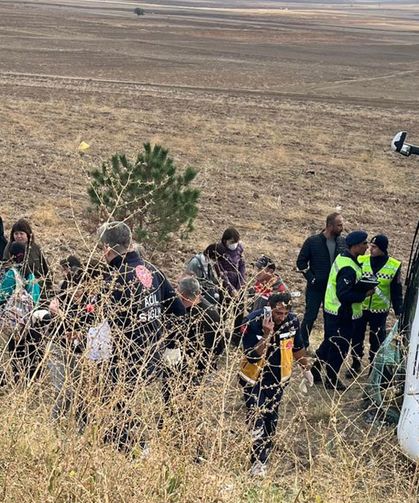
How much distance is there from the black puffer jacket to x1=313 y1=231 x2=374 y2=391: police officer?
604mm

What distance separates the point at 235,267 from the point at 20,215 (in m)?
7.19

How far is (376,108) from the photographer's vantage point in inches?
1437

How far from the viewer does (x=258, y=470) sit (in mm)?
5246

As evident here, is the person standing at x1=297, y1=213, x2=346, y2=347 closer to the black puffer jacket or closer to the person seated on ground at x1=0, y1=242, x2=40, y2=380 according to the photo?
the black puffer jacket

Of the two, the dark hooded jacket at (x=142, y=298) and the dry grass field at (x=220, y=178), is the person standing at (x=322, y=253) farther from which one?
the dark hooded jacket at (x=142, y=298)

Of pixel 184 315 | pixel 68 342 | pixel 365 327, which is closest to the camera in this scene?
pixel 68 342

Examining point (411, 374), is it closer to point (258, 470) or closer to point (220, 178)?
point (258, 470)

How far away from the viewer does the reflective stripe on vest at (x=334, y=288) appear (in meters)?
8.38


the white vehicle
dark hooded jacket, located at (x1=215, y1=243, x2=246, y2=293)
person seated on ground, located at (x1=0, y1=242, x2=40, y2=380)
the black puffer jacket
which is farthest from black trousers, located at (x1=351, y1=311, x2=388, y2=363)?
person seated on ground, located at (x1=0, y1=242, x2=40, y2=380)

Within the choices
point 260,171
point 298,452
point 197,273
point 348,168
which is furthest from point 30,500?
point 348,168

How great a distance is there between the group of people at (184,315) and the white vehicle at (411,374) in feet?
1.47

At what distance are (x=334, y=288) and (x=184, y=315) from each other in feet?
8.65

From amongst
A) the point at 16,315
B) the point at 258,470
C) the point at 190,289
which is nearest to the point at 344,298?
the point at 190,289

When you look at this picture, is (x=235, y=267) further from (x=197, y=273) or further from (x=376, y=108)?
(x=376, y=108)
